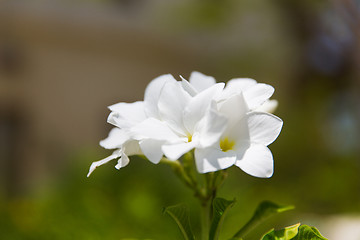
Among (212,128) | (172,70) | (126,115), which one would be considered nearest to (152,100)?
(126,115)

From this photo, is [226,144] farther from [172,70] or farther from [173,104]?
[172,70]

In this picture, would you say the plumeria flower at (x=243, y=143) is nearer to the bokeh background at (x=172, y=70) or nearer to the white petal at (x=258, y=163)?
the white petal at (x=258, y=163)

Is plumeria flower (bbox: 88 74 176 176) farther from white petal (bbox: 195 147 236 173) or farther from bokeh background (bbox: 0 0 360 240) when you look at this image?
bokeh background (bbox: 0 0 360 240)

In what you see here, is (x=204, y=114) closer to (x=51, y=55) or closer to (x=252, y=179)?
(x=252, y=179)

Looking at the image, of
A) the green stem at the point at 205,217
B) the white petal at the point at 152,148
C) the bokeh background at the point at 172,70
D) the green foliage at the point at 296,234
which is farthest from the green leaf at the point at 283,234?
the bokeh background at the point at 172,70

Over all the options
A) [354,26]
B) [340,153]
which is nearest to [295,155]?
[340,153]

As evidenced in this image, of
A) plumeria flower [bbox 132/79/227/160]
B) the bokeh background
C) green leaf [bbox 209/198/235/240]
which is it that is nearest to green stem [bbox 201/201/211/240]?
green leaf [bbox 209/198/235/240]

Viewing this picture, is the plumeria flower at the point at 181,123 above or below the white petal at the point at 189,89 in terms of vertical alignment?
below
